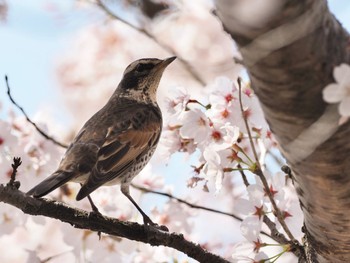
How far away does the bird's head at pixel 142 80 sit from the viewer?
5.37 metres

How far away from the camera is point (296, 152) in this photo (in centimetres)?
207

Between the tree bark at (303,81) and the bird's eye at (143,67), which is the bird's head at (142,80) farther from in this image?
the tree bark at (303,81)

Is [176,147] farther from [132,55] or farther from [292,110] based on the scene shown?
[132,55]

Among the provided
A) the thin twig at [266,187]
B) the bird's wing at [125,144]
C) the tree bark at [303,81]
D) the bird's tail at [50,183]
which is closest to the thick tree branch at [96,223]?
the bird's tail at [50,183]

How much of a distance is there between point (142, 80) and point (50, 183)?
6.72 feet

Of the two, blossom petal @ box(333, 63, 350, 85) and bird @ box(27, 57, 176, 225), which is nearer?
blossom petal @ box(333, 63, 350, 85)

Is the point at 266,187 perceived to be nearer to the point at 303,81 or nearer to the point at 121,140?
the point at 303,81

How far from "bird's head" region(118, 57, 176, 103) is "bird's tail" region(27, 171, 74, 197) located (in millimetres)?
1581

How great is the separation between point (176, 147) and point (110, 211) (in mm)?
998

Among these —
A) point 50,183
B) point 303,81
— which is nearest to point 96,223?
point 50,183

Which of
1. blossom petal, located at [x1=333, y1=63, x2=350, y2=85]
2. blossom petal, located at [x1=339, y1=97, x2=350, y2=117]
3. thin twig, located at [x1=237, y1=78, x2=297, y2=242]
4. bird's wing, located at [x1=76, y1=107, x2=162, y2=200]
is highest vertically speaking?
bird's wing, located at [x1=76, y1=107, x2=162, y2=200]

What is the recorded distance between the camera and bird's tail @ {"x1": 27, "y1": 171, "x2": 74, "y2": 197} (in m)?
3.17

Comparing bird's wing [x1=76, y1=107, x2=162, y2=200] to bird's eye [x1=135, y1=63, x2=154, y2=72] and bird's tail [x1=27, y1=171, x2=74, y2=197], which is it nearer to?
bird's tail [x1=27, y1=171, x2=74, y2=197]

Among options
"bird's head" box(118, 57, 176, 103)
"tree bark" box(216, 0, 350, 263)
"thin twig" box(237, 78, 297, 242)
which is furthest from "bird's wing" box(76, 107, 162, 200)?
"tree bark" box(216, 0, 350, 263)
